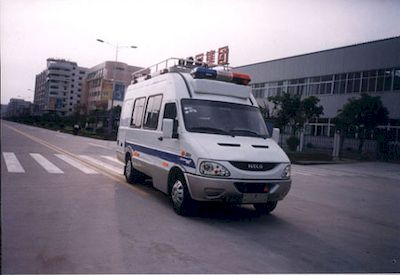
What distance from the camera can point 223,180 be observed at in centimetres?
597

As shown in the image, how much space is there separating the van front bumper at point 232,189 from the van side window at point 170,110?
58.8 inches

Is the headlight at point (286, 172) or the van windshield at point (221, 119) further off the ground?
the van windshield at point (221, 119)

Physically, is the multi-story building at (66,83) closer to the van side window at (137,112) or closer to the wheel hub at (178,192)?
the van side window at (137,112)

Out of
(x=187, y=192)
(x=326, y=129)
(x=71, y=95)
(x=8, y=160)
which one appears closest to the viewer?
(x=187, y=192)

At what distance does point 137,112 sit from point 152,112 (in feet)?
4.45

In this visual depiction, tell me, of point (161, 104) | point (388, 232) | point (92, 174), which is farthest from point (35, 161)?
point (388, 232)

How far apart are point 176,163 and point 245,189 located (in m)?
1.40

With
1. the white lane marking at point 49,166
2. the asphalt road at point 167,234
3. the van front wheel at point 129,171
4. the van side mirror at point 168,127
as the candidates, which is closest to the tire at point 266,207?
the asphalt road at point 167,234

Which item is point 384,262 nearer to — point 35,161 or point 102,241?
point 102,241

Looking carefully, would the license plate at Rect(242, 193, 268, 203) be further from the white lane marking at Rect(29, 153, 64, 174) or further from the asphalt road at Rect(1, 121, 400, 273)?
the white lane marking at Rect(29, 153, 64, 174)

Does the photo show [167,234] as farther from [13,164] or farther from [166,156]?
[13,164]

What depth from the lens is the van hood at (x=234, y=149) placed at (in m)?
6.07

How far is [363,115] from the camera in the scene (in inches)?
1048

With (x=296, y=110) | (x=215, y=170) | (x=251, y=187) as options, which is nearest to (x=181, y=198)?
(x=215, y=170)
